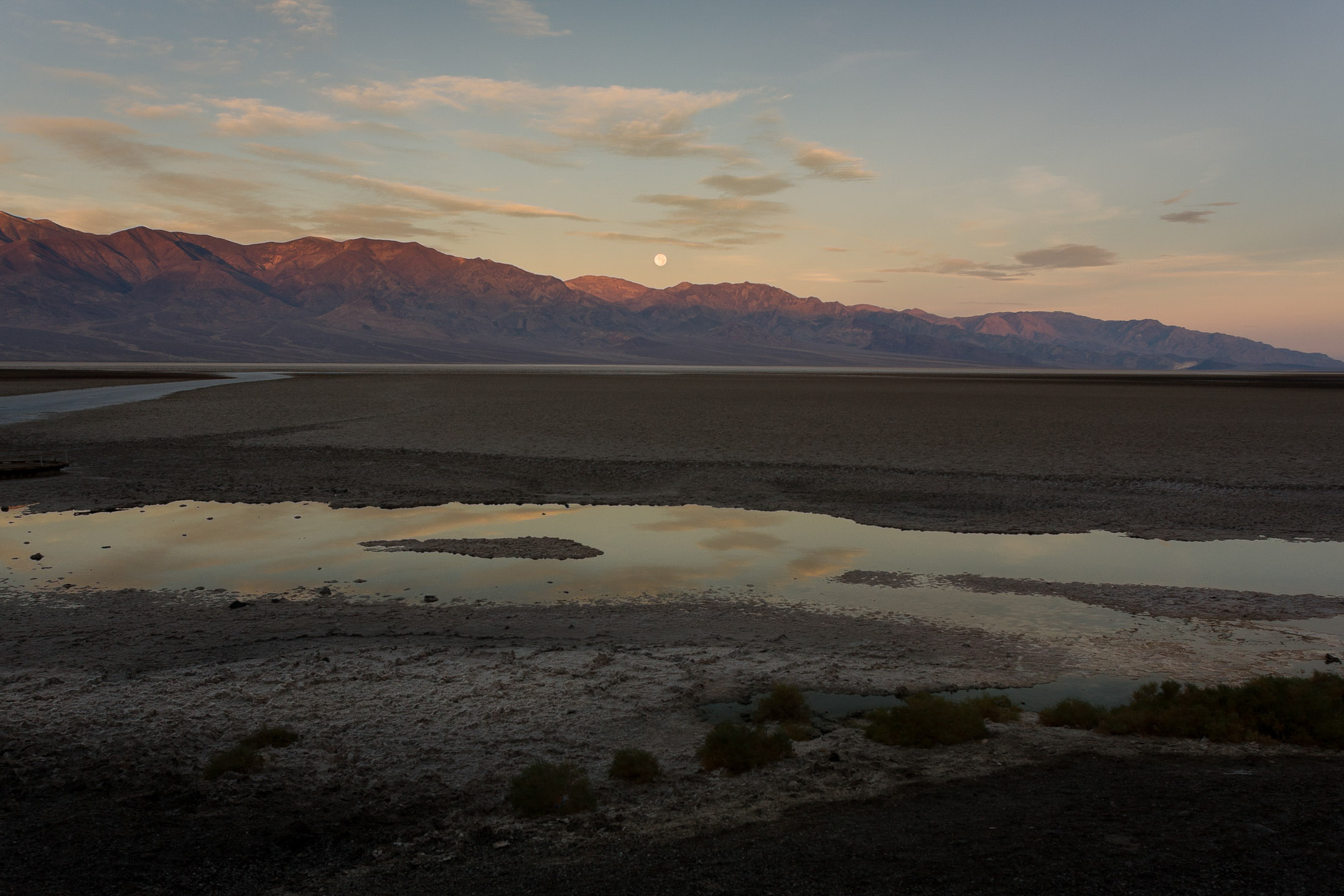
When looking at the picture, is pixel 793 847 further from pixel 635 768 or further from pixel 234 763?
pixel 234 763

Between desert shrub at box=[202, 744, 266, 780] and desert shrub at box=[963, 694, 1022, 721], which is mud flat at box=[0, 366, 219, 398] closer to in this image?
desert shrub at box=[202, 744, 266, 780]

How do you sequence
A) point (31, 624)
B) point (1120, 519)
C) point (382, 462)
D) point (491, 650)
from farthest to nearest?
point (382, 462) → point (1120, 519) → point (31, 624) → point (491, 650)

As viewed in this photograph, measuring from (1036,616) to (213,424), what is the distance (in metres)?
33.6

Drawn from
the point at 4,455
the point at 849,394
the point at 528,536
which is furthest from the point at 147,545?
the point at 849,394

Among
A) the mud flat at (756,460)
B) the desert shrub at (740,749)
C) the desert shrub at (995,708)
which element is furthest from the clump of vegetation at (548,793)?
the mud flat at (756,460)

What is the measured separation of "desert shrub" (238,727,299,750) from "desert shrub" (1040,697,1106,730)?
632 cm

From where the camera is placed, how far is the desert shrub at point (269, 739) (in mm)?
6762

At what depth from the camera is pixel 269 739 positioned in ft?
22.4

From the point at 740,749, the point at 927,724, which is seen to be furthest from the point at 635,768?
the point at 927,724

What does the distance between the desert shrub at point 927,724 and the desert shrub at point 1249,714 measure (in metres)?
1.12

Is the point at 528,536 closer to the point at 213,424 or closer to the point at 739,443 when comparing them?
the point at 739,443

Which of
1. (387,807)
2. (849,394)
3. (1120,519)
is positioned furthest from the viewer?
(849,394)

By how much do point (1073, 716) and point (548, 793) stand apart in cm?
450

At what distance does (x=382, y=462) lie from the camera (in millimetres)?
23891
